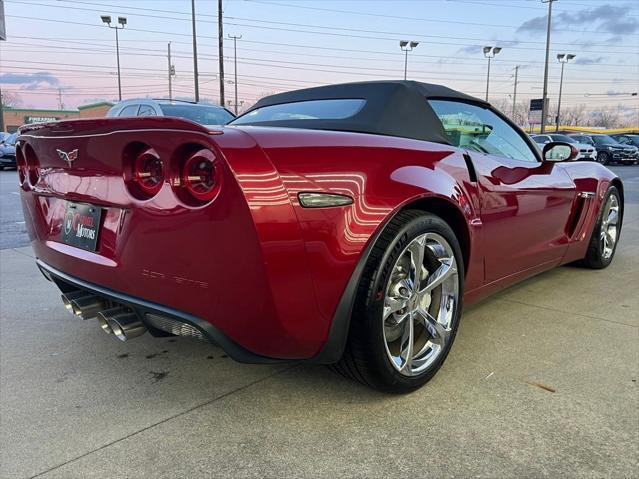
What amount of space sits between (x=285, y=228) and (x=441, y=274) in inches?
39.1

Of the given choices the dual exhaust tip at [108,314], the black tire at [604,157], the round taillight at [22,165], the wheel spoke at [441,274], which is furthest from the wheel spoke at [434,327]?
the black tire at [604,157]

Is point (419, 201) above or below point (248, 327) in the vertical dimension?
above

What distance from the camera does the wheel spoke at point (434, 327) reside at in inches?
95.3

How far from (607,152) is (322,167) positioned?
96.8ft

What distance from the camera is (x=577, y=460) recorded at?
6.22 ft

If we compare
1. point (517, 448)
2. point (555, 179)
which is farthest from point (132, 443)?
point (555, 179)

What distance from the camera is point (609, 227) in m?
4.68

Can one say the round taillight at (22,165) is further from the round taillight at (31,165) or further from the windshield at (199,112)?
the windshield at (199,112)

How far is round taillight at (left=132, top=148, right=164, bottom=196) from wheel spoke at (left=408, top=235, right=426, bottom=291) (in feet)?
3.52

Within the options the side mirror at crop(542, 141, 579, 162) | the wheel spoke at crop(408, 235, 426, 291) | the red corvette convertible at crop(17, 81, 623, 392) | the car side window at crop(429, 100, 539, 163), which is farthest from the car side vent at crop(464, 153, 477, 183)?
the side mirror at crop(542, 141, 579, 162)

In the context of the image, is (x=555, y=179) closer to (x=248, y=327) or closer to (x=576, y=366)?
(x=576, y=366)

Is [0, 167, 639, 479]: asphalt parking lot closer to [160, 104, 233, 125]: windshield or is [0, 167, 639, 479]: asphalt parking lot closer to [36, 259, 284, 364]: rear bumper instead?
[36, 259, 284, 364]: rear bumper

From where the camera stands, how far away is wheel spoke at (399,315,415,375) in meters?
2.30

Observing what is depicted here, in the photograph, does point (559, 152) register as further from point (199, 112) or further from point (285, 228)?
point (199, 112)
